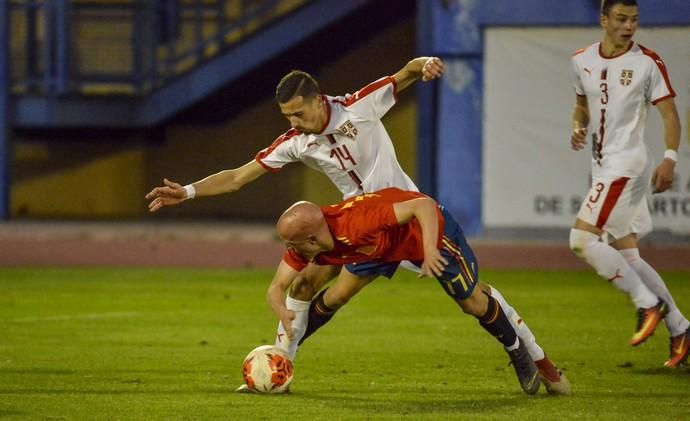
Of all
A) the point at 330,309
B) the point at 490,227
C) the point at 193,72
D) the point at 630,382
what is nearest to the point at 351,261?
the point at 330,309

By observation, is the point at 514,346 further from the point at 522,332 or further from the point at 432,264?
the point at 432,264

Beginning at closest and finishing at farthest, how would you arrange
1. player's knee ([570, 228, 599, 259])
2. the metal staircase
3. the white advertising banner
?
player's knee ([570, 228, 599, 259]), the white advertising banner, the metal staircase

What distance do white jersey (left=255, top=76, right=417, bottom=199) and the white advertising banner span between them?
10647mm

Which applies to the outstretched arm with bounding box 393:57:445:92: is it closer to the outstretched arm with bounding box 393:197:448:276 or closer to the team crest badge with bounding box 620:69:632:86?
the outstretched arm with bounding box 393:197:448:276

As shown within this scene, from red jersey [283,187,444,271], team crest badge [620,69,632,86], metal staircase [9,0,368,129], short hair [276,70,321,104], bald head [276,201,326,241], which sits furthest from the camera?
metal staircase [9,0,368,129]

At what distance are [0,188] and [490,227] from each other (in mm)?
7509

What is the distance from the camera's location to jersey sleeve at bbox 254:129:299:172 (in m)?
8.55

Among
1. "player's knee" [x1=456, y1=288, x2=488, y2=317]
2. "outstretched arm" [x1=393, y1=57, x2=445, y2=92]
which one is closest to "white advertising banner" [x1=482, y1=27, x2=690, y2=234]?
"outstretched arm" [x1=393, y1=57, x2=445, y2=92]

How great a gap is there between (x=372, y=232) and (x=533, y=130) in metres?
11.9

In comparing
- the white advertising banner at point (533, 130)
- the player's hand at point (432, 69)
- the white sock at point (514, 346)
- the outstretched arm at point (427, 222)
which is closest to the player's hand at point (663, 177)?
the white sock at point (514, 346)

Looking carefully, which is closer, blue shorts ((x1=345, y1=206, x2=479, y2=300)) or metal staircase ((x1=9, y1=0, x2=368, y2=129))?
blue shorts ((x1=345, y1=206, x2=479, y2=300))

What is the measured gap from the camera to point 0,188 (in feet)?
73.1

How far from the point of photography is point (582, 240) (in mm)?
9422

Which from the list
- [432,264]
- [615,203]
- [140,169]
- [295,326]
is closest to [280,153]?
[295,326]
